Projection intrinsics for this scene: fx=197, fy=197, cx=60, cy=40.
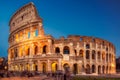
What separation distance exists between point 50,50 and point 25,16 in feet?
36.9

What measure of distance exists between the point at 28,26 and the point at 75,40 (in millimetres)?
10596

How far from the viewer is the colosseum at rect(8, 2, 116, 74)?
3838cm

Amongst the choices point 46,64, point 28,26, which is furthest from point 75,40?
point 28,26

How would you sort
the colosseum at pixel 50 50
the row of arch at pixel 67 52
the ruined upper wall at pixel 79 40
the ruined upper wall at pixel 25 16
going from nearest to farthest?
the colosseum at pixel 50 50, the ruined upper wall at pixel 79 40, the row of arch at pixel 67 52, the ruined upper wall at pixel 25 16

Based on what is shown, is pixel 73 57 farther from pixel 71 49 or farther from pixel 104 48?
pixel 104 48

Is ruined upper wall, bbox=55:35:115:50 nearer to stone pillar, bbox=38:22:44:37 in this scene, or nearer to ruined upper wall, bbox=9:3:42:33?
stone pillar, bbox=38:22:44:37

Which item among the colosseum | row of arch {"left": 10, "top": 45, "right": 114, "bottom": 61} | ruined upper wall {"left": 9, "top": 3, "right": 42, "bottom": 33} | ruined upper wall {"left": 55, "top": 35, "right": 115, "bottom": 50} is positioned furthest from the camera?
ruined upper wall {"left": 9, "top": 3, "right": 42, "bottom": 33}

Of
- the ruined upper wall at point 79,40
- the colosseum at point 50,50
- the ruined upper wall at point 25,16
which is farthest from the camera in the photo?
the ruined upper wall at point 25,16

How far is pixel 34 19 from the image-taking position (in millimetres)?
41281

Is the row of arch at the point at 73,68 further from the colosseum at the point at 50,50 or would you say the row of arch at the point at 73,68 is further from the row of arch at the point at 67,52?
the row of arch at the point at 67,52

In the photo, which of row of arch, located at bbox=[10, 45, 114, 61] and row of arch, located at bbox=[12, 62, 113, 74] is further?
row of arch, located at bbox=[10, 45, 114, 61]

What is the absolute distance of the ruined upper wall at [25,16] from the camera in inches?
1645

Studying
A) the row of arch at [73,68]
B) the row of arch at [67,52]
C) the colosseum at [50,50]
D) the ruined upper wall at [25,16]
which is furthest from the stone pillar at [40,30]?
the row of arch at [73,68]

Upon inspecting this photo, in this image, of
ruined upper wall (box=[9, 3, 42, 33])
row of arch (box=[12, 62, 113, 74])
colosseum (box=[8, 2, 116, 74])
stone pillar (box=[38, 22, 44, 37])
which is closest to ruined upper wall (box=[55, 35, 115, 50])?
colosseum (box=[8, 2, 116, 74])
